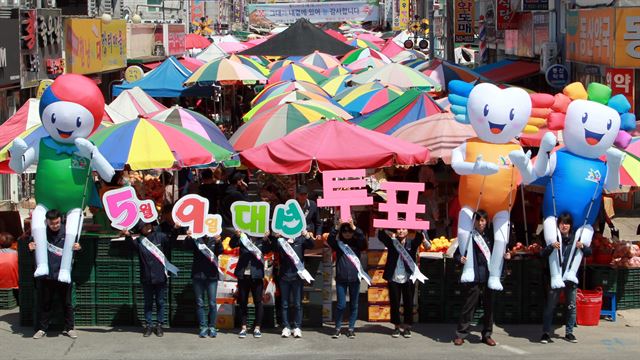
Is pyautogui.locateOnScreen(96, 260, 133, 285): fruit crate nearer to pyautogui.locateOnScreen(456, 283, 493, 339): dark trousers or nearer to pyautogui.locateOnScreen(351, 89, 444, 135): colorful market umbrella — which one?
pyautogui.locateOnScreen(456, 283, 493, 339): dark trousers

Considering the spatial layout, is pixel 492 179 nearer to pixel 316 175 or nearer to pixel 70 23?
pixel 316 175

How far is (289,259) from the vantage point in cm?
1125

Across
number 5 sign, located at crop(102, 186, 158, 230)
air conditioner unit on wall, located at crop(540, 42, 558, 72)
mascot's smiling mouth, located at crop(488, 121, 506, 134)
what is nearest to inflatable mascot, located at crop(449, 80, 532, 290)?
mascot's smiling mouth, located at crop(488, 121, 506, 134)

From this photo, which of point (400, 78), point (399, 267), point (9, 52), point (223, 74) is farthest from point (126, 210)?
point (223, 74)

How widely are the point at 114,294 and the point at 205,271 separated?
119cm

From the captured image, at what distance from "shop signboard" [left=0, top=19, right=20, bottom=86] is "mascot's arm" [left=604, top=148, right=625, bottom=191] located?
545 inches

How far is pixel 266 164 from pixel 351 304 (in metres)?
2.21

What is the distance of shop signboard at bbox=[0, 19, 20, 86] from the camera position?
21.8 meters

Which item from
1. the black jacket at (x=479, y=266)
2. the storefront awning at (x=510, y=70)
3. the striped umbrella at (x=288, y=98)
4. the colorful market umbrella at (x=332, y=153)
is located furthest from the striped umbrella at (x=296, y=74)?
the black jacket at (x=479, y=266)

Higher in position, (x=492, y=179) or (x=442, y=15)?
(x=442, y=15)

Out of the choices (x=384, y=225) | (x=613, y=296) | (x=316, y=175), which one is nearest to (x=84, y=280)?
(x=384, y=225)

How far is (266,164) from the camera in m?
12.7

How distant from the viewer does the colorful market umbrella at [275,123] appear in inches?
604

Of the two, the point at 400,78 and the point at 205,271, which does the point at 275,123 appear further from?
the point at 400,78
